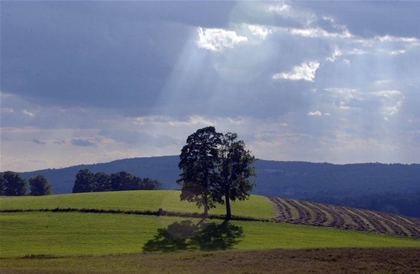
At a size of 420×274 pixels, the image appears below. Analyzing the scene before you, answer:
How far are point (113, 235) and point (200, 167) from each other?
2112 cm

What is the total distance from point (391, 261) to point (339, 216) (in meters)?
53.6

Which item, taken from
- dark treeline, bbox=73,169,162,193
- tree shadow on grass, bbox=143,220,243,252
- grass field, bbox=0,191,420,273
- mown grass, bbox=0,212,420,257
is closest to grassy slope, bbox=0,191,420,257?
mown grass, bbox=0,212,420,257

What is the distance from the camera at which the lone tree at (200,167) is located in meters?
81.6

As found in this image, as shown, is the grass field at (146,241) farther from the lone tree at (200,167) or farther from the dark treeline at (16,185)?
the dark treeline at (16,185)

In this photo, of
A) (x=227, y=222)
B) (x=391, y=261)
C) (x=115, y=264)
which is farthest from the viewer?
(x=227, y=222)

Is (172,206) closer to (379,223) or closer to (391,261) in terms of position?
(379,223)

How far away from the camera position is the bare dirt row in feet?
267

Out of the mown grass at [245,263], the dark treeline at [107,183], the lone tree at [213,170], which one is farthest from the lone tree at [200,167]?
the dark treeline at [107,183]

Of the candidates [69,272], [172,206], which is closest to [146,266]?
[69,272]

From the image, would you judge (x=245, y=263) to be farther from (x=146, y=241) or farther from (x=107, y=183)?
(x=107, y=183)

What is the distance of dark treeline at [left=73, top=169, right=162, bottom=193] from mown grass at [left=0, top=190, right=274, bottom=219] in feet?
231

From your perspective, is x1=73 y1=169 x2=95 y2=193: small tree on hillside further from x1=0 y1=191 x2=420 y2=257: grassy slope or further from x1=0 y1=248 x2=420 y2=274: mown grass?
x1=0 y1=248 x2=420 y2=274: mown grass

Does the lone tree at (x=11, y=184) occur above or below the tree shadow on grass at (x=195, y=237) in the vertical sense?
above

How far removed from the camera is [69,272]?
123ft
